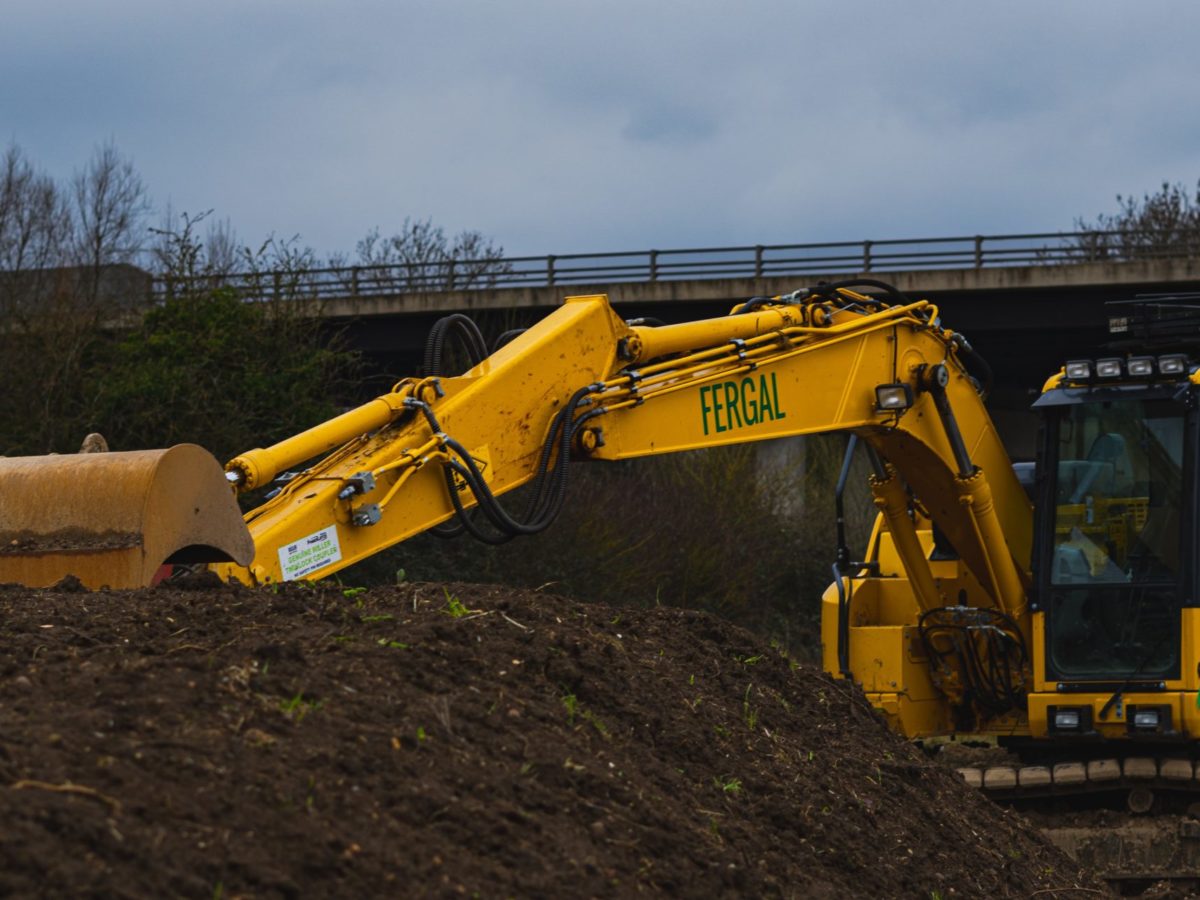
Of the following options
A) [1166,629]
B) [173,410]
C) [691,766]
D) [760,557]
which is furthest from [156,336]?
[691,766]

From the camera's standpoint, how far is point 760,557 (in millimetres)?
25594

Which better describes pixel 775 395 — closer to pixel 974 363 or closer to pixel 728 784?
pixel 974 363

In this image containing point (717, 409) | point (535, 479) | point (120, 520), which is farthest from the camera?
point (717, 409)

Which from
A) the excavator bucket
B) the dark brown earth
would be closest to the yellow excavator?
the excavator bucket

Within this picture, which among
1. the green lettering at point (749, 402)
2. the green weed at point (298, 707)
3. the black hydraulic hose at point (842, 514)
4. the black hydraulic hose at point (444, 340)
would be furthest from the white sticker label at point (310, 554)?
the black hydraulic hose at point (842, 514)

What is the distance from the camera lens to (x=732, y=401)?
907cm

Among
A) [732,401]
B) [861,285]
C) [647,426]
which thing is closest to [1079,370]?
[861,285]

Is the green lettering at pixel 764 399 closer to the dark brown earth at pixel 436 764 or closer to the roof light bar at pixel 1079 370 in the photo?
the roof light bar at pixel 1079 370

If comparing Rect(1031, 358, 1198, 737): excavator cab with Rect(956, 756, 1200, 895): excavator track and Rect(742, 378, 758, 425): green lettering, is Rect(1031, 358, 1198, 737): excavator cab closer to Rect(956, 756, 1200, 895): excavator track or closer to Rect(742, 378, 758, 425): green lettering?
Rect(956, 756, 1200, 895): excavator track

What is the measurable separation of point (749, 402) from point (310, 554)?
305 centimetres

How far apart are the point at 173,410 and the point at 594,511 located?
5803 millimetres

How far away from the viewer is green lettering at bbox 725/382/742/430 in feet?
29.7

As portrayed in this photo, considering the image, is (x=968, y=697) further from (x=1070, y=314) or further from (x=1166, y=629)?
(x=1070, y=314)

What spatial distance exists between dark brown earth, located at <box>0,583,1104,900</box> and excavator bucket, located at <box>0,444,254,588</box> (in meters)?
0.42
